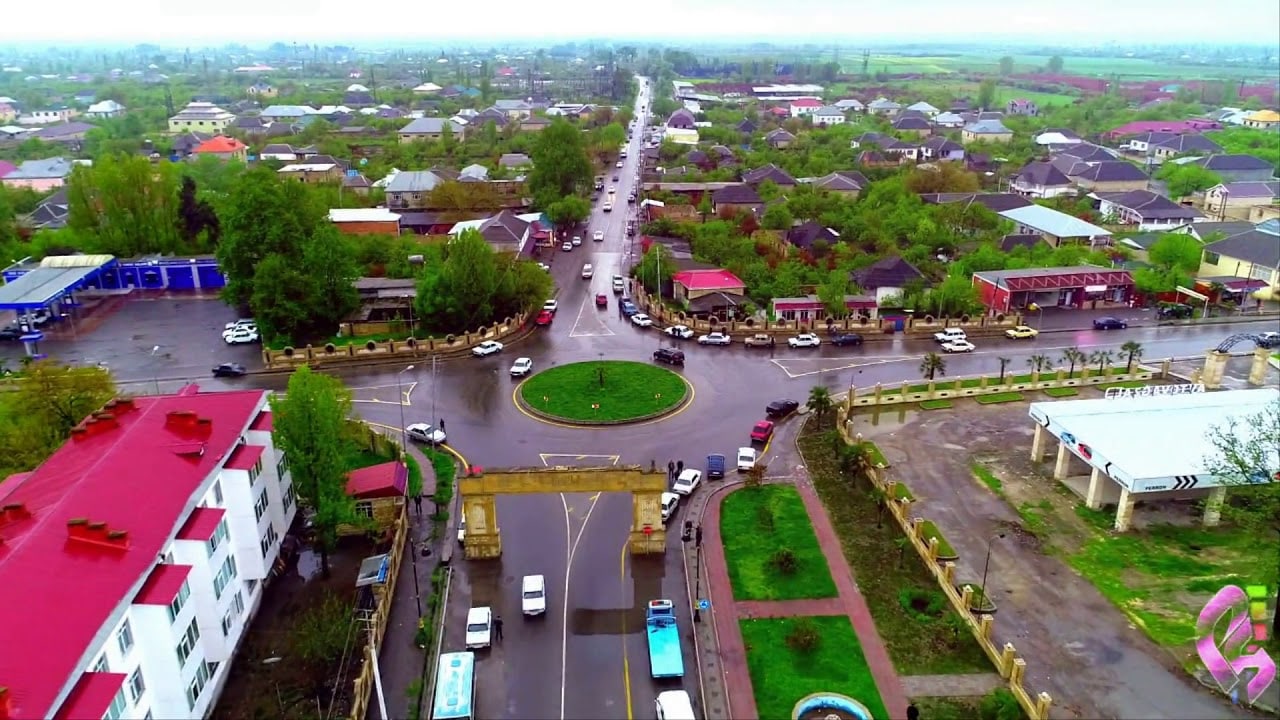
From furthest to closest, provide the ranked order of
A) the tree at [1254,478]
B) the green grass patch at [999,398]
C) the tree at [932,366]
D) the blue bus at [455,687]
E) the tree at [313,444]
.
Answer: the tree at [932,366] → the green grass patch at [999,398] → the tree at [313,444] → the tree at [1254,478] → the blue bus at [455,687]

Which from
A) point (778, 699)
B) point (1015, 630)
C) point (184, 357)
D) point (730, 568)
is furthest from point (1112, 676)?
point (184, 357)

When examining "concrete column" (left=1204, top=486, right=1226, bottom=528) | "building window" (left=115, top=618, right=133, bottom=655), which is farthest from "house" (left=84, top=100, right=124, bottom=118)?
"concrete column" (left=1204, top=486, right=1226, bottom=528)

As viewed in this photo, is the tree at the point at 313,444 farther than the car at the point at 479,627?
Yes

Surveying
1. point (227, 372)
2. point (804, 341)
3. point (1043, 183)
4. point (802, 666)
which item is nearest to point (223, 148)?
point (227, 372)

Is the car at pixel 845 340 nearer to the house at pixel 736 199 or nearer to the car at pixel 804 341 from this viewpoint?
the car at pixel 804 341

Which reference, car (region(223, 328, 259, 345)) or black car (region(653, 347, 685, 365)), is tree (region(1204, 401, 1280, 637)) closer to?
black car (region(653, 347, 685, 365))

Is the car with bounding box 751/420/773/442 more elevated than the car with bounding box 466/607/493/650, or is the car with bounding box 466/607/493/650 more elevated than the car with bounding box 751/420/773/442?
the car with bounding box 751/420/773/442

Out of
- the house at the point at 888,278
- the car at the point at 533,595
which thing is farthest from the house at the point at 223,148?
the car at the point at 533,595

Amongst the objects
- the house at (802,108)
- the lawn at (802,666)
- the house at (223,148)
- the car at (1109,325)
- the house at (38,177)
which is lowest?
the lawn at (802,666)
